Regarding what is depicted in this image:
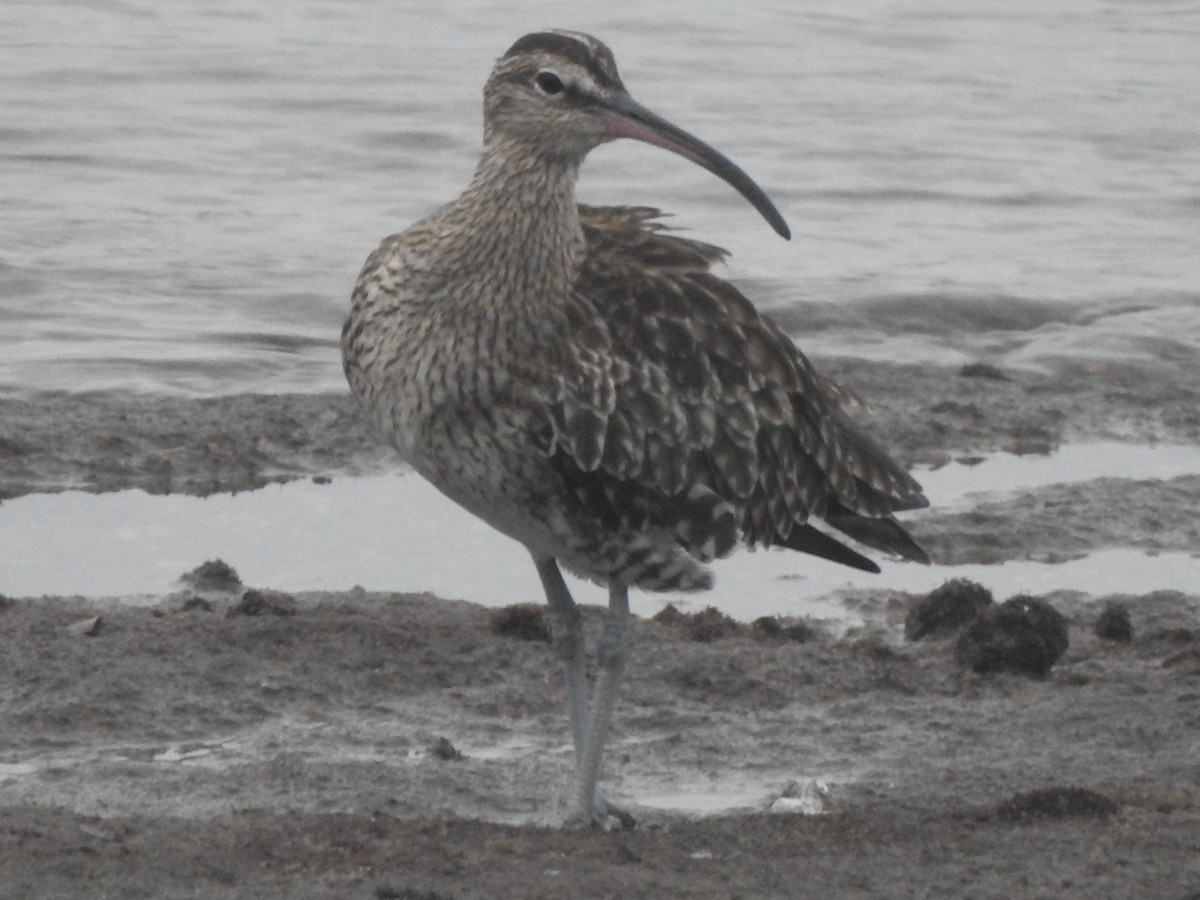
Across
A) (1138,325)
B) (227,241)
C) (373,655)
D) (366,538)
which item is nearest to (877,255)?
(1138,325)

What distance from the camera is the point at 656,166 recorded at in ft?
54.6

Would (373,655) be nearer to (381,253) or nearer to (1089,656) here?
(381,253)

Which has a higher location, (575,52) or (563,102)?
(575,52)

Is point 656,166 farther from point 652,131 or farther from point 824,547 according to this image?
point 652,131

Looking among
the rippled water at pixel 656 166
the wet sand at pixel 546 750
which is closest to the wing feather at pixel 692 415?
the wet sand at pixel 546 750

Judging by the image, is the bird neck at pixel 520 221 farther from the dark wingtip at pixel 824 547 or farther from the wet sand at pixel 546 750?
the wet sand at pixel 546 750

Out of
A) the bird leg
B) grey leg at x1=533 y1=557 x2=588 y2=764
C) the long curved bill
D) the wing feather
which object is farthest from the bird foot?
the long curved bill

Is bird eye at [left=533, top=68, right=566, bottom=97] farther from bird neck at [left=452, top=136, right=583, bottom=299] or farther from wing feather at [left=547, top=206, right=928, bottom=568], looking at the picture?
wing feather at [left=547, top=206, right=928, bottom=568]

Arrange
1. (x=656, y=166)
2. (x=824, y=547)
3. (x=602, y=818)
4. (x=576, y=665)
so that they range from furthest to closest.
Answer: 1. (x=656, y=166)
2. (x=824, y=547)
3. (x=576, y=665)
4. (x=602, y=818)

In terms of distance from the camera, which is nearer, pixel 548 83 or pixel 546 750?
pixel 548 83

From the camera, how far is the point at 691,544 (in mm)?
7148

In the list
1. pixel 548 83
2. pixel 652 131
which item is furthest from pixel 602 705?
pixel 548 83

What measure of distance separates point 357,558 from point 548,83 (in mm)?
2822

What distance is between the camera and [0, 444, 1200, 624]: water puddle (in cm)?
907
